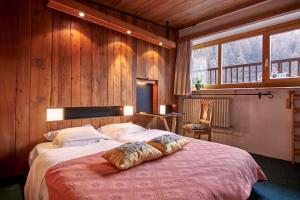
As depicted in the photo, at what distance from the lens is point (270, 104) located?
11.0 ft

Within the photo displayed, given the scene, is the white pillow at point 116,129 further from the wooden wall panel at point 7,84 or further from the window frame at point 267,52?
the window frame at point 267,52

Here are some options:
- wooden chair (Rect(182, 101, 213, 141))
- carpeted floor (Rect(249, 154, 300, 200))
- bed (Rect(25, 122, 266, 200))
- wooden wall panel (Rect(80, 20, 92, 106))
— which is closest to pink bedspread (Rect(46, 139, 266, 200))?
bed (Rect(25, 122, 266, 200))

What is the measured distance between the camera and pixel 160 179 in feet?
4.48

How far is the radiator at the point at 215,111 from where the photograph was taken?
3783mm

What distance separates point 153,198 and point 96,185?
389 millimetres

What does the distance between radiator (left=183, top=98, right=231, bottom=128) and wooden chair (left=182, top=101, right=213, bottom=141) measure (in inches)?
6.3

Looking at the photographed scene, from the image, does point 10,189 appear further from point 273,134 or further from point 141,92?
point 273,134

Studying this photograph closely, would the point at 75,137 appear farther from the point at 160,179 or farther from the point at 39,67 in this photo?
the point at 160,179

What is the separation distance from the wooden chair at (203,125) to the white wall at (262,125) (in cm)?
46

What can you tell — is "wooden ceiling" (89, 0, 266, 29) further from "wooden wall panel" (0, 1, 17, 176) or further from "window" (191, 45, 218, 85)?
"wooden wall panel" (0, 1, 17, 176)

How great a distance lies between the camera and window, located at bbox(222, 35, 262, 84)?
3.64m

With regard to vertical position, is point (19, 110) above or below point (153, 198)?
above

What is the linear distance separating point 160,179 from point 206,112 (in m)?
2.78

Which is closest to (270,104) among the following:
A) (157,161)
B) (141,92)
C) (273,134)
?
(273,134)
